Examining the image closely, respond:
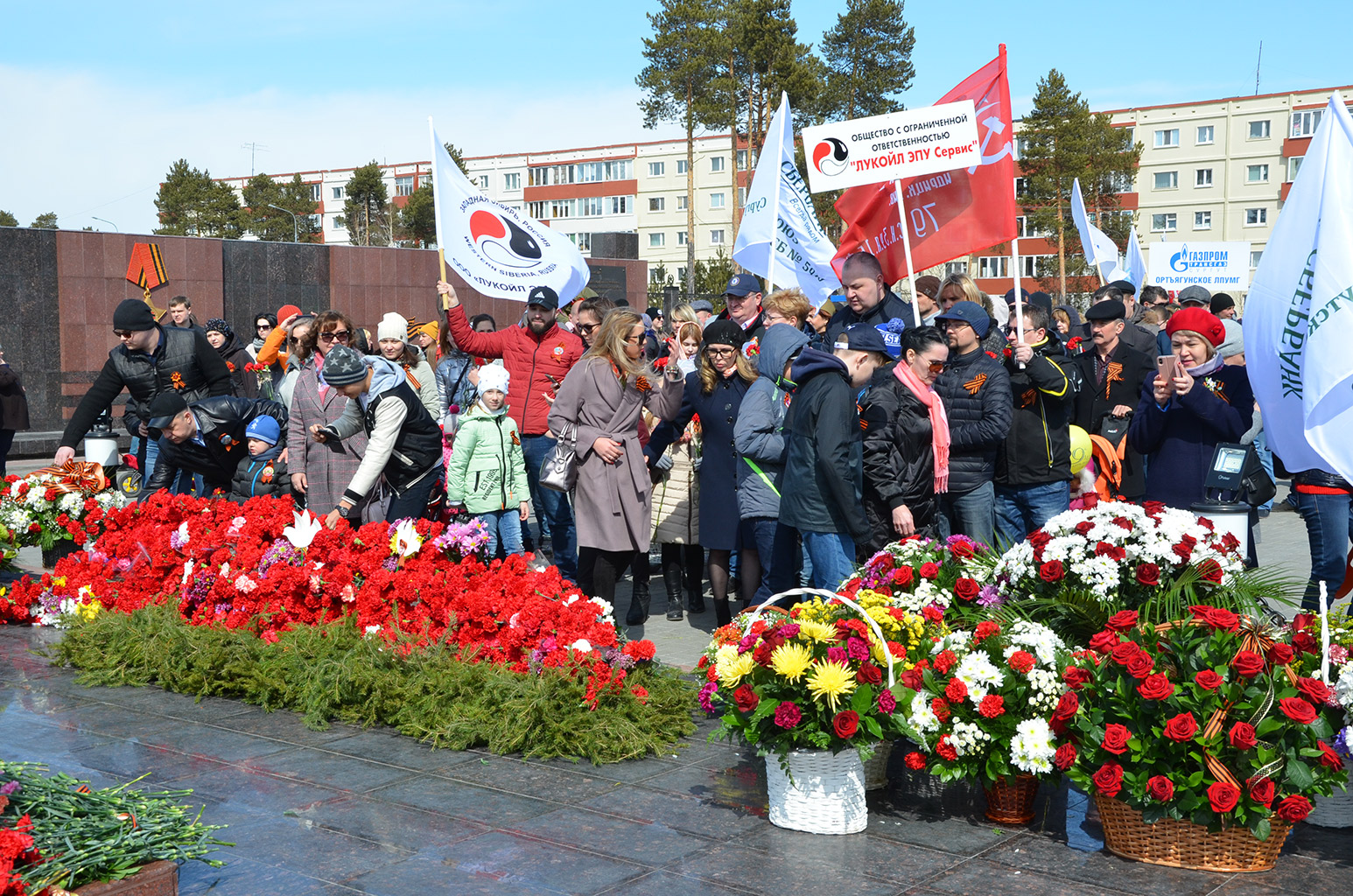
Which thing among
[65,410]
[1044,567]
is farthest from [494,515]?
[65,410]

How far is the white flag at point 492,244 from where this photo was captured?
395 inches

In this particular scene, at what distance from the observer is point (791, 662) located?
4.34 metres

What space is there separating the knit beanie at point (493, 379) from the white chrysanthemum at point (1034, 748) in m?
4.82

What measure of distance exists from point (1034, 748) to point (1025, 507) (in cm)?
332

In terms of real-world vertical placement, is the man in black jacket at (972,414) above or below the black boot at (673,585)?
above

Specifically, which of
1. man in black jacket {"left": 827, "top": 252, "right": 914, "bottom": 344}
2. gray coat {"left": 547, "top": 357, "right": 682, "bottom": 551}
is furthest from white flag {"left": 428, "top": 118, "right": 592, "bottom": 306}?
man in black jacket {"left": 827, "top": 252, "right": 914, "bottom": 344}

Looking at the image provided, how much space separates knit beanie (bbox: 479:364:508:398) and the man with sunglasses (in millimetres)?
2365

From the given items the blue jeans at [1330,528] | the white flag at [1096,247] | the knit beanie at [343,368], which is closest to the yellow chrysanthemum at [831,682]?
the blue jeans at [1330,528]

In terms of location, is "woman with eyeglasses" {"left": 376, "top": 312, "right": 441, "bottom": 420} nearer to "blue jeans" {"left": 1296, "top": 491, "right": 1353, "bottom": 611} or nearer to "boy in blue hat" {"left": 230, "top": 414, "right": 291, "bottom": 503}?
"boy in blue hat" {"left": 230, "top": 414, "right": 291, "bottom": 503}

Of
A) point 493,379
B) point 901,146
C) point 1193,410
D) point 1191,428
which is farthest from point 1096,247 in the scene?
point 493,379

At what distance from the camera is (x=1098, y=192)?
5662 centimetres

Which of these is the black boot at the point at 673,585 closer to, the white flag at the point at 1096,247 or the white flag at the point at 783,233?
the white flag at the point at 783,233

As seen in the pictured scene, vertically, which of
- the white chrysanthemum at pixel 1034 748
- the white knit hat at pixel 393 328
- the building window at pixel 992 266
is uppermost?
the building window at pixel 992 266

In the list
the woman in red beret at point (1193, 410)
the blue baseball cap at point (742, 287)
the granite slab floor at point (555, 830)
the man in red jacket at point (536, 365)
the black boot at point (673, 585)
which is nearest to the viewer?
the granite slab floor at point (555, 830)
